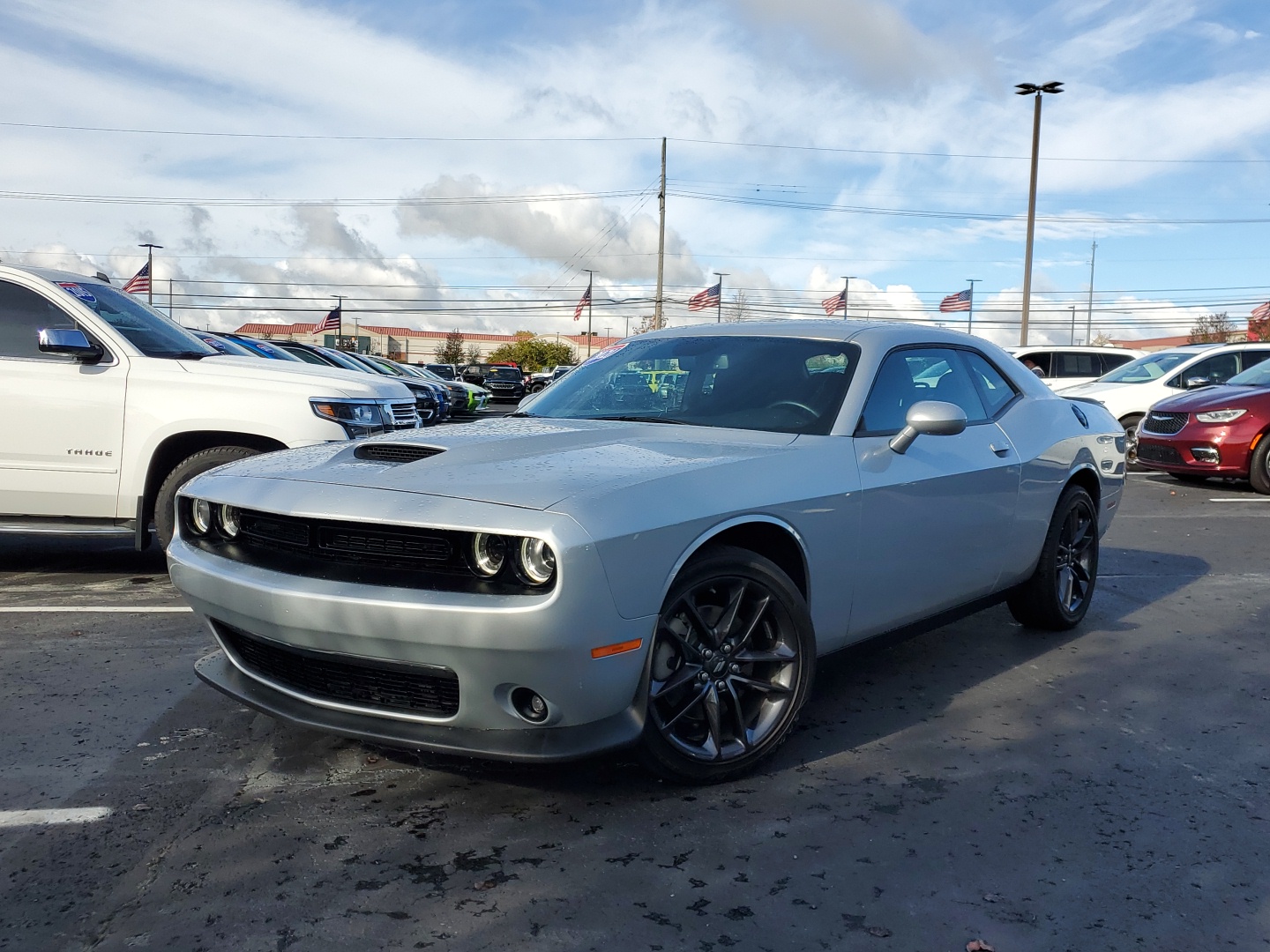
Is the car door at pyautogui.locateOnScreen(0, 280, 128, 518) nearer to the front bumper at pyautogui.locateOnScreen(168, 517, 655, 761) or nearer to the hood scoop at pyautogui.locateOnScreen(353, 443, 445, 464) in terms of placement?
the hood scoop at pyautogui.locateOnScreen(353, 443, 445, 464)

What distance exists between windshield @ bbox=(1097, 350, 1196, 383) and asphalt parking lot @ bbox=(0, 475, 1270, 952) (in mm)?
11683

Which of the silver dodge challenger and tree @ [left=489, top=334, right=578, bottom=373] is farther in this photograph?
tree @ [left=489, top=334, right=578, bottom=373]

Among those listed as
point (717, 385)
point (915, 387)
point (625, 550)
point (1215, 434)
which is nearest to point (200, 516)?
point (625, 550)

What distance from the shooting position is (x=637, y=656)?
2936mm

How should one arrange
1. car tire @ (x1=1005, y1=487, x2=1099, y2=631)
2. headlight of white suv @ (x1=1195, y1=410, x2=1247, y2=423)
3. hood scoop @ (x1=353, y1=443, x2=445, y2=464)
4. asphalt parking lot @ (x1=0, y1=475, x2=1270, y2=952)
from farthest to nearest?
headlight of white suv @ (x1=1195, y1=410, x2=1247, y2=423)
car tire @ (x1=1005, y1=487, x2=1099, y2=631)
hood scoop @ (x1=353, y1=443, x2=445, y2=464)
asphalt parking lot @ (x1=0, y1=475, x2=1270, y2=952)

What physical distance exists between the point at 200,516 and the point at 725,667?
1.76 m

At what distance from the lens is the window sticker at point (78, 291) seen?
6.28m

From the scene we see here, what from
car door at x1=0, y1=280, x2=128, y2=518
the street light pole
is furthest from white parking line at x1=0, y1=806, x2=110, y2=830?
the street light pole

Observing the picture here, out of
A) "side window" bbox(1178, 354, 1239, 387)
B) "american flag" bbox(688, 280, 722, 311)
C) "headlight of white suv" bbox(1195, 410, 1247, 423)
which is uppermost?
"american flag" bbox(688, 280, 722, 311)

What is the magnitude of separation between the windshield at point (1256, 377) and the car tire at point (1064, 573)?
7.56 m

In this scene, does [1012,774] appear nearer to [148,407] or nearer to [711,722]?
[711,722]

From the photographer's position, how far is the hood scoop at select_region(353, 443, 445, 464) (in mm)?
3361

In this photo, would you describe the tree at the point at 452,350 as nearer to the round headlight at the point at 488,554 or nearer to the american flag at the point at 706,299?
the american flag at the point at 706,299

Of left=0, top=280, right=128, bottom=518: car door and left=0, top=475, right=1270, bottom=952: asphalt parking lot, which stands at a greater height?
left=0, top=280, right=128, bottom=518: car door
